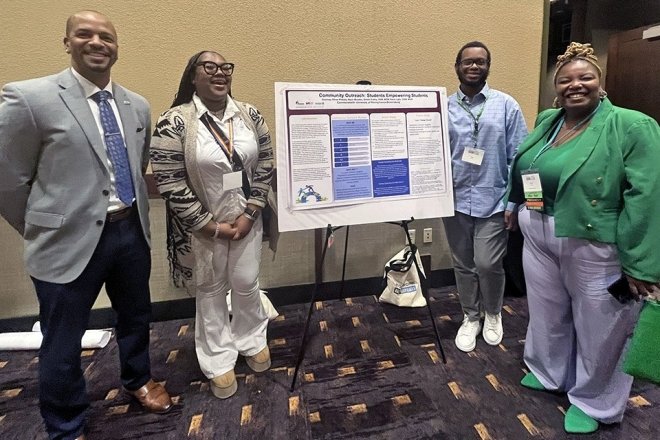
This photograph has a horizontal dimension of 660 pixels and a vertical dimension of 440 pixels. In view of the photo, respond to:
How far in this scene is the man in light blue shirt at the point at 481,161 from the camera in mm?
2076

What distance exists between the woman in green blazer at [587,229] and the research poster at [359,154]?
441mm

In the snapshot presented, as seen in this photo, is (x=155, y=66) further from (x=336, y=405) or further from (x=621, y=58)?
(x=621, y=58)

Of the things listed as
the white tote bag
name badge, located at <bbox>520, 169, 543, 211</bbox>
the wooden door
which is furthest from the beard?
the wooden door

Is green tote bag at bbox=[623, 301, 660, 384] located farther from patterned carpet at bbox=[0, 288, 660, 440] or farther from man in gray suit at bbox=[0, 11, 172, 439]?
man in gray suit at bbox=[0, 11, 172, 439]

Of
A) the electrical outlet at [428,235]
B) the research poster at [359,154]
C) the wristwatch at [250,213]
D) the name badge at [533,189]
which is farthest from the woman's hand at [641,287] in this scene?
the electrical outlet at [428,235]

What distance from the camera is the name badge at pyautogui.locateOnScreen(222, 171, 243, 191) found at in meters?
1.72

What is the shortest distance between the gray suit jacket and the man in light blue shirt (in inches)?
67.2

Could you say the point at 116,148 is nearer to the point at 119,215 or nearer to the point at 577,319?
the point at 119,215

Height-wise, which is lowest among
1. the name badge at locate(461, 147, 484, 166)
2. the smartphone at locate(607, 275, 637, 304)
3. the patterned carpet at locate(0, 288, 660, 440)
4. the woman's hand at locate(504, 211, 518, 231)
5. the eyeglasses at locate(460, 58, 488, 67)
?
the patterned carpet at locate(0, 288, 660, 440)

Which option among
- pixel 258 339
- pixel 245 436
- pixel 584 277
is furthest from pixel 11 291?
pixel 584 277

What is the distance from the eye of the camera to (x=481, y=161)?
2.10 meters

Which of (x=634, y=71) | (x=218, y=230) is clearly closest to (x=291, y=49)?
(x=218, y=230)

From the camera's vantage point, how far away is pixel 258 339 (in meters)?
2.13

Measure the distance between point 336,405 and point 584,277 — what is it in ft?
3.94
